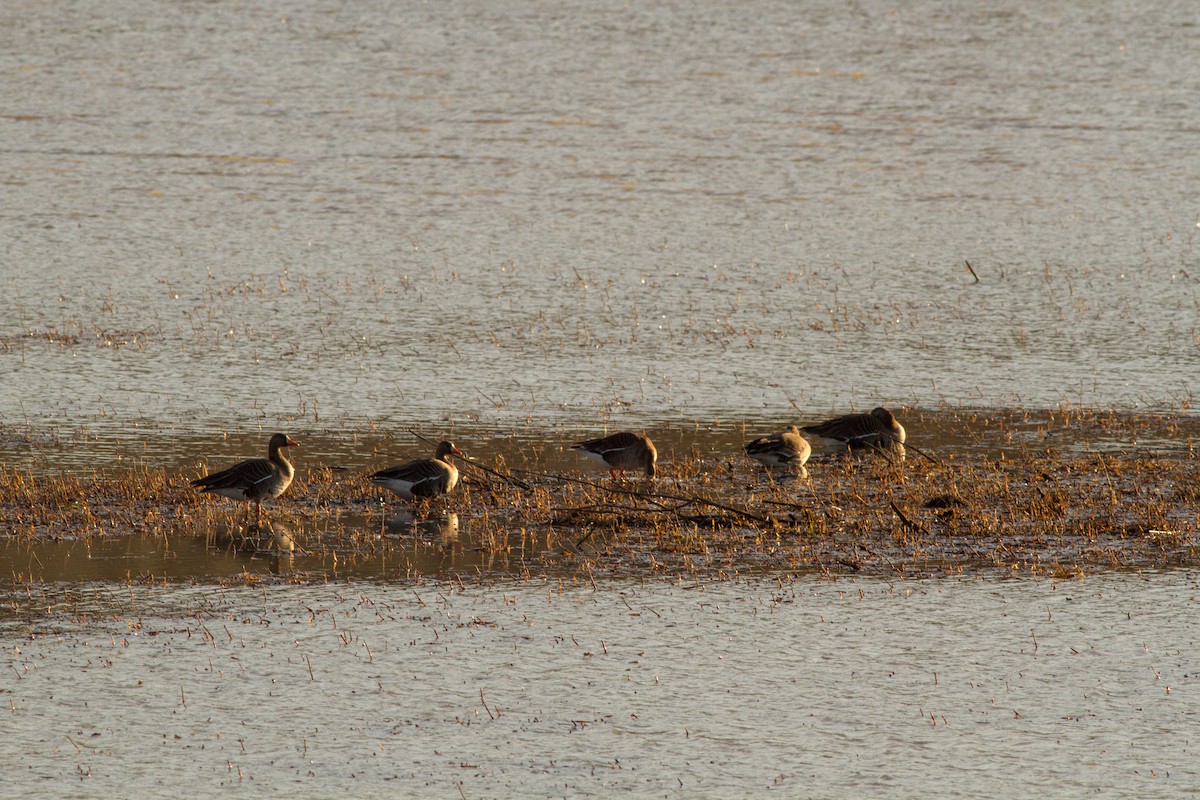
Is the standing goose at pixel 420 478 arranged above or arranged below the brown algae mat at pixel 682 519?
above

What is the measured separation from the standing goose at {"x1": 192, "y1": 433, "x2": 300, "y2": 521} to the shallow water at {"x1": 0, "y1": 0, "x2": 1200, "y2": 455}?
398 centimetres

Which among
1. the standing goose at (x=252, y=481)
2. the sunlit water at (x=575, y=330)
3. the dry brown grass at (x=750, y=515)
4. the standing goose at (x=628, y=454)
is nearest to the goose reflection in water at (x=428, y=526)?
the dry brown grass at (x=750, y=515)

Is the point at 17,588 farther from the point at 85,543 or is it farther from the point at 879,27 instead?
the point at 879,27

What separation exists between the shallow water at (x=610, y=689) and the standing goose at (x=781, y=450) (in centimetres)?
378

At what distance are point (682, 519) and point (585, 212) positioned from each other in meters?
19.6

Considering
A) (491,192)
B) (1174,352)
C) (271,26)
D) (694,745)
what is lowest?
A: (694,745)

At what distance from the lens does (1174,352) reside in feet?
72.2

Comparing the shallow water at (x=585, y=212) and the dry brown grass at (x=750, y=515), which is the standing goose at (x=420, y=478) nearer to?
the dry brown grass at (x=750, y=515)

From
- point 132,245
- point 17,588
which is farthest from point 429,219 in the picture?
point 17,588

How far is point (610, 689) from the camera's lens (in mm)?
9422

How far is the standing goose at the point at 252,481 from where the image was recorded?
13.4m

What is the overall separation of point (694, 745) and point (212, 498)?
22.5 ft

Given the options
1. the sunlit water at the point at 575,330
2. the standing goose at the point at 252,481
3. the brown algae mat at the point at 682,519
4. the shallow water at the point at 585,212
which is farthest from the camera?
the shallow water at the point at 585,212

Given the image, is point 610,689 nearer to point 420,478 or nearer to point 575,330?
point 420,478
